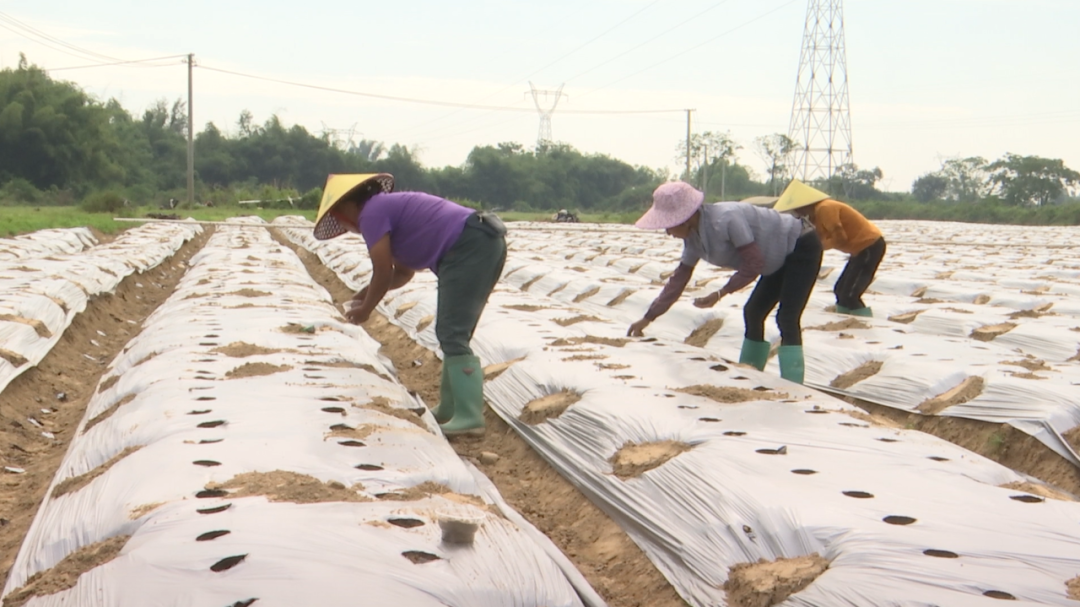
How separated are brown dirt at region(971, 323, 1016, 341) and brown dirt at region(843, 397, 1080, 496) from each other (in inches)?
71.4

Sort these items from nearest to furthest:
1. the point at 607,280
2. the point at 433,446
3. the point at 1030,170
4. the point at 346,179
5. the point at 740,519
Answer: the point at 740,519 < the point at 433,446 < the point at 346,179 < the point at 607,280 < the point at 1030,170

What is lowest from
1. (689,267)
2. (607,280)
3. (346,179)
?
(607,280)

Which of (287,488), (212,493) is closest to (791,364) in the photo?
(287,488)

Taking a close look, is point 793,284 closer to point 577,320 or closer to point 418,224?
point 418,224

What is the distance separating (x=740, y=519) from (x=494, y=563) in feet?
2.48

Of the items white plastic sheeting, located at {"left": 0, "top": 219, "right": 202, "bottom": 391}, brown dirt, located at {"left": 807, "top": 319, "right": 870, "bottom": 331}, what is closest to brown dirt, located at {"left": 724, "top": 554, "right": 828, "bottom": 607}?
brown dirt, located at {"left": 807, "top": 319, "right": 870, "bottom": 331}

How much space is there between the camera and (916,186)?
63.0 meters

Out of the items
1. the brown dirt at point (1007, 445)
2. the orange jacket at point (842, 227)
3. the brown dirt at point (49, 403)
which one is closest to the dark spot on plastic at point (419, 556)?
the brown dirt at point (49, 403)

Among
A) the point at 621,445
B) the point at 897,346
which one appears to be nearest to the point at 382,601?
the point at 621,445

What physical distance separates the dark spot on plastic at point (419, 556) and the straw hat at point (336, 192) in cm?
176

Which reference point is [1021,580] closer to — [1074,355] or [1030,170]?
[1074,355]

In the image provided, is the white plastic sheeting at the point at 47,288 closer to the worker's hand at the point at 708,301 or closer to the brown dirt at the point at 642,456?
the brown dirt at the point at 642,456

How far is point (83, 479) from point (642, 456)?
1.77 meters

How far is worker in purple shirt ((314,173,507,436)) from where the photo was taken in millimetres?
Result: 3637
